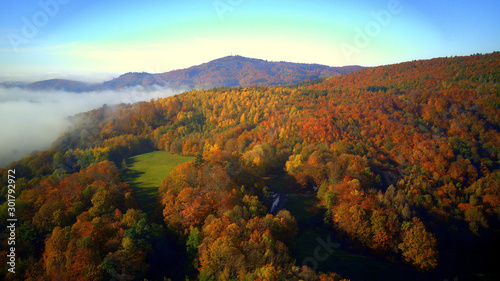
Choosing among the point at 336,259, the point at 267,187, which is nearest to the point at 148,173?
the point at 267,187

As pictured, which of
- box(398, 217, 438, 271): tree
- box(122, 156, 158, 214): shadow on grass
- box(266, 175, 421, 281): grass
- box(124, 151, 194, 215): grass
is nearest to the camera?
box(266, 175, 421, 281): grass

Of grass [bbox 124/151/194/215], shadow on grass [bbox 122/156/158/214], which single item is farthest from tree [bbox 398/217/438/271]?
grass [bbox 124/151/194/215]

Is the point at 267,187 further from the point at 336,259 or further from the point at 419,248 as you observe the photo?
the point at 419,248

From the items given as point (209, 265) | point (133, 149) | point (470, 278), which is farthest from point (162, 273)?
point (133, 149)

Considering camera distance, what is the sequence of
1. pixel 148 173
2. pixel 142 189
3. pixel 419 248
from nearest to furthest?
pixel 419 248 → pixel 142 189 → pixel 148 173

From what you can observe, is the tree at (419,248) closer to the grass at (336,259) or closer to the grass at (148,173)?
the grass at (336,259)

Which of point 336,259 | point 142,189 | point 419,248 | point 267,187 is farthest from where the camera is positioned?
point 142,189

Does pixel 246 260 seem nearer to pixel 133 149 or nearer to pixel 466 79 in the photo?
pixel 133 149

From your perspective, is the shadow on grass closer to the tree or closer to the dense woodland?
the dense woodland
